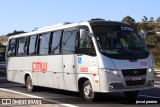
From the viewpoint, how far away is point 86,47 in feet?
42.6

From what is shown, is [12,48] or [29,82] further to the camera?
[12,48]

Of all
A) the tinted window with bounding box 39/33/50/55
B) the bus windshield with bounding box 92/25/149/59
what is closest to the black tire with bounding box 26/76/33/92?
the tinted window with bounding box 39/33/50/55

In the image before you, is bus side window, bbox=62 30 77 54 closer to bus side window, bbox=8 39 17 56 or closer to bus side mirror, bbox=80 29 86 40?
bus side mirror, bbox=80 29 86 40

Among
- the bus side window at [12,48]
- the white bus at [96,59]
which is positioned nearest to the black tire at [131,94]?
the white bus at [96,59]

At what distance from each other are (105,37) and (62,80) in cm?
280

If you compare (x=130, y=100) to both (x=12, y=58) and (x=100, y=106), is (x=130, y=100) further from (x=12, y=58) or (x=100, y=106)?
(x=12, y=58)

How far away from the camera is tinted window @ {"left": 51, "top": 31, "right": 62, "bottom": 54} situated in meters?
15.0

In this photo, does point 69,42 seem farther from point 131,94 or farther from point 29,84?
point 29,84

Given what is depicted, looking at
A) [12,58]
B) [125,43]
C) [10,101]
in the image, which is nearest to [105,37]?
[125,43]

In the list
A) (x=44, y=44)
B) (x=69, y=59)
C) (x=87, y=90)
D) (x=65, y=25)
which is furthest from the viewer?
(x=44, y=44)

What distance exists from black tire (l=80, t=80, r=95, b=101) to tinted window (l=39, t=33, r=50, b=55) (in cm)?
344

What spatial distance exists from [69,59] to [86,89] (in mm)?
1511

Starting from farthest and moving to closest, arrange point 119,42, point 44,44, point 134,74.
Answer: point 44,44, point 119,42, point 134,74

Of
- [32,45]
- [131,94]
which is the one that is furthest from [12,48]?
[131,94]
